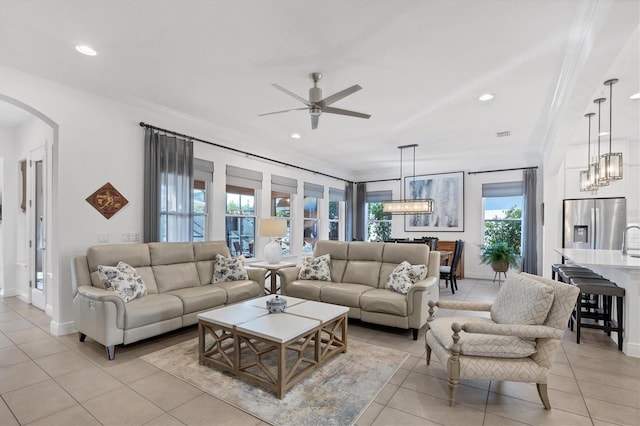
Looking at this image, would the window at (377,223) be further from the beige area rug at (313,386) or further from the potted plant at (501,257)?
the beige area rug at (313,386)

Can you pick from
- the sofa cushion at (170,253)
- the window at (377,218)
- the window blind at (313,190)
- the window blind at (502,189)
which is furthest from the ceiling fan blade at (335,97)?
the window at (377,218)

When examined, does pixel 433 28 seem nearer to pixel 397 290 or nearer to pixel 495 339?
pixel 495 339

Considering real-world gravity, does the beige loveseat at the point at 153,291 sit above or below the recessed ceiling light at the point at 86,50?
below

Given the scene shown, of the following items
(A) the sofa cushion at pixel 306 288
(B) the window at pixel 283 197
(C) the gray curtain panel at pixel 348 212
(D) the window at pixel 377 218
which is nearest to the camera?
(A) the sofa cushion at pixel 306 288

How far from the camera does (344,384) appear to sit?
8.25 feet

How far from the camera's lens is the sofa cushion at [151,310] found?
120 inches

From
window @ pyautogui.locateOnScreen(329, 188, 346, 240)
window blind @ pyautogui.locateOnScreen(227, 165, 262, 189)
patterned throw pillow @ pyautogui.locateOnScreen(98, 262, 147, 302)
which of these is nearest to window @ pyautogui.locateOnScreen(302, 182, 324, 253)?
window @ pyautogui.locateOnScreen(329, 188, 346, 240)

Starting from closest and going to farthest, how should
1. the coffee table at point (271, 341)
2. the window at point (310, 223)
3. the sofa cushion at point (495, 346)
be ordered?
1. the sofa cushion at point (495, 346)
2. the coffee table at point (271, 341)
3. the window at point (310, 223)

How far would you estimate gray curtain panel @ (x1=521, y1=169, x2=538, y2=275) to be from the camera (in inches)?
259

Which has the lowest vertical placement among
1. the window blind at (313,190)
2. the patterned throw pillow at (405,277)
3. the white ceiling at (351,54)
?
the patterned throw pillow at (405,277)

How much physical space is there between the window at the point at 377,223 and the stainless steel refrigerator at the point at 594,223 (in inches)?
158

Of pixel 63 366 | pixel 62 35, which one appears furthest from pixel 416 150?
pixel 63 366

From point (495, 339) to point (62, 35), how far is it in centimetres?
410

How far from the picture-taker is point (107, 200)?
394 centimetres
